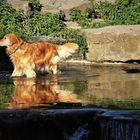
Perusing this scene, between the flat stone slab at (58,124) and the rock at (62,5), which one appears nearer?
the flat stone slab at (58,124)

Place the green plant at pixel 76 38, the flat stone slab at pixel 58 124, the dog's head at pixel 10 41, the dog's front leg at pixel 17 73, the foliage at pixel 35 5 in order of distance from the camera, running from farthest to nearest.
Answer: the foliage at pixel 35 5, the green plant at pixel 76 38, the dog's front leg at pixel 17 73, the dog's head at pixel 10 41, the flat stone slab at pixel 58 124

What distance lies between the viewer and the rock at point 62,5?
2081 centimetres

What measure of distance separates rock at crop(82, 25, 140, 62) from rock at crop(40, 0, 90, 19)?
13.1 feet

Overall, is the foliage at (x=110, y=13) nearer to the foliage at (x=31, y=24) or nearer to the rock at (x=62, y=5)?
the rock at (x=62, y=5)

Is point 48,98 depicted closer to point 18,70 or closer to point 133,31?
point 18,70

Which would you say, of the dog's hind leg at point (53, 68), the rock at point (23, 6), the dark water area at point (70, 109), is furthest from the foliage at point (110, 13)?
the dark water area at point (70, 109)

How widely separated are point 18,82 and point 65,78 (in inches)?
45.5

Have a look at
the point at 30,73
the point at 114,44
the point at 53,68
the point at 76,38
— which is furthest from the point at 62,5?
the point at 30,73

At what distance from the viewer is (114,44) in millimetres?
16719

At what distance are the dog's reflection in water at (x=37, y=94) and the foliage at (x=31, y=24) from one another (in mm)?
5896

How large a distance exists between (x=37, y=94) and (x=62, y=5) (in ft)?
35.2

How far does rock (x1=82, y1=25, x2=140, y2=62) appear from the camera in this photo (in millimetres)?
16562

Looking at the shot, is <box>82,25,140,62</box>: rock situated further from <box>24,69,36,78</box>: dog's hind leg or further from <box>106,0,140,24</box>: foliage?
<box>24,69,36,78</box>: dog's hind leg

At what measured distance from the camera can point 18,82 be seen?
12.8 m
